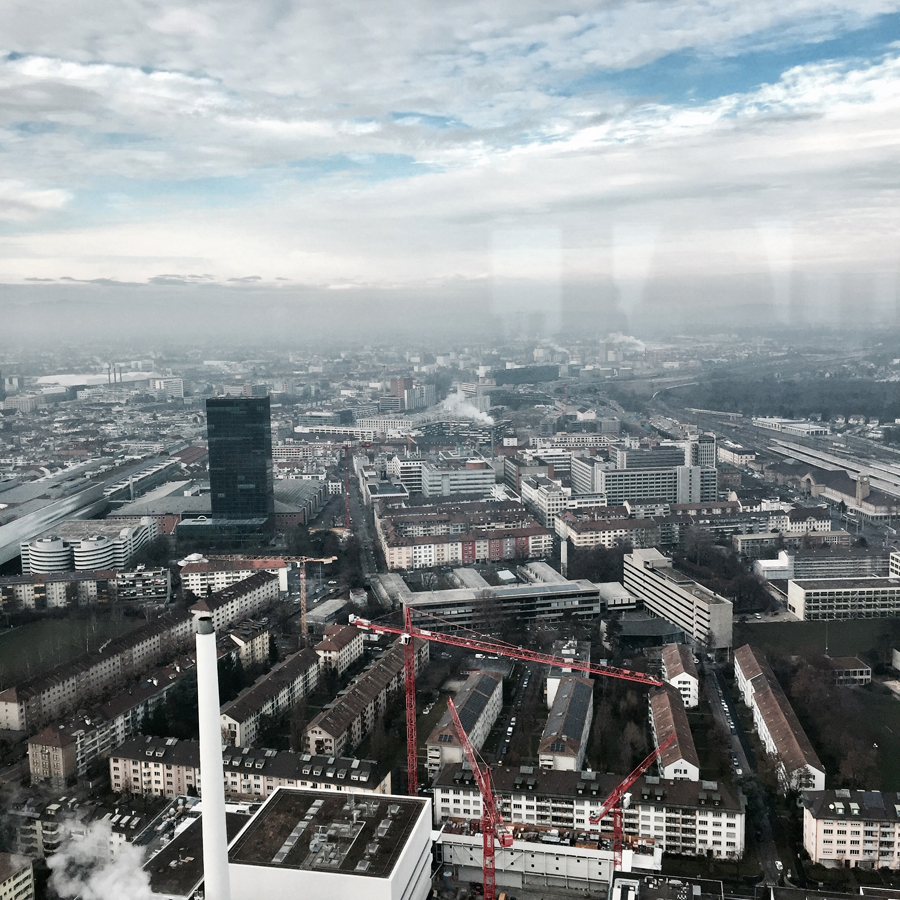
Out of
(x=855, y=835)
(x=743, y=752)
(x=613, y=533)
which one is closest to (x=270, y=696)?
(x=743, y=752)

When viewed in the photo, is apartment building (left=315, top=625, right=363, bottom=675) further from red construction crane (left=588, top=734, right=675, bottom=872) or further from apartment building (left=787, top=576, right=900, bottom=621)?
apartment building (left=787, top=576, right=900, bottom=621)

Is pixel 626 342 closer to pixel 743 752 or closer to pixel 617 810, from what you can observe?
pixel 743 752

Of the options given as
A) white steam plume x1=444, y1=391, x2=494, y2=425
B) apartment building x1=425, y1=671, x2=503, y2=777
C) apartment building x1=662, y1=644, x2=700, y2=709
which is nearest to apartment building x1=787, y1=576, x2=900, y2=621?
apartment building x1=662, y1=644, x2=700, y2=709

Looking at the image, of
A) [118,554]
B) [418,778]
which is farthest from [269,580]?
[418,778]

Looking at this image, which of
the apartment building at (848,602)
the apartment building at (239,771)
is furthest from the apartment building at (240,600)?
the apartment building at (848,602)

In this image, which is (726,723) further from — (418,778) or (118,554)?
(118,554)

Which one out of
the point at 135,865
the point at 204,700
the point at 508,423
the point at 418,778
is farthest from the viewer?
the point at 508,423

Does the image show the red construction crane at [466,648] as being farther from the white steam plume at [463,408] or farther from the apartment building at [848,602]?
the white steam plume at [463,408]
